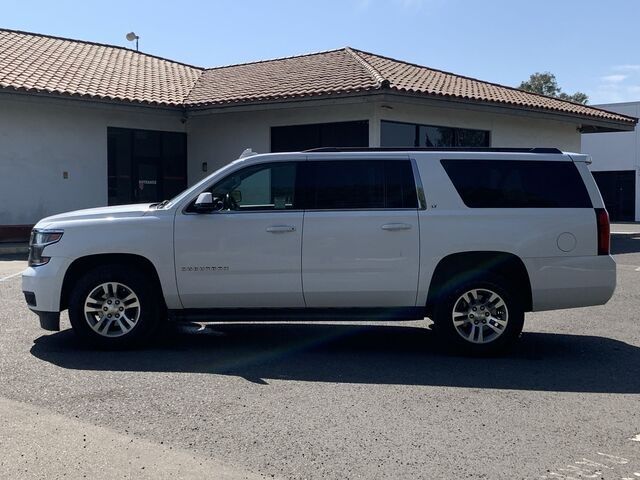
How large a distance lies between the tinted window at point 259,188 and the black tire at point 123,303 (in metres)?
1.15

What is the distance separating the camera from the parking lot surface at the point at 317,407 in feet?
13.8

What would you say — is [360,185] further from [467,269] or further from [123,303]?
[123,303]

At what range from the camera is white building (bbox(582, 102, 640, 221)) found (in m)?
38.2

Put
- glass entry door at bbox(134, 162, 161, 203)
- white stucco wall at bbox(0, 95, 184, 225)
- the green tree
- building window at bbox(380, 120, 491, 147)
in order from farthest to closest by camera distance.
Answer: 1. the green tree
2. glass entry door at bbox(134, 162, 161, 203)
3. building window at bbox(380, 120, 491, 147)
4. white stucco wall at bbox(0, 95, 184, 225)

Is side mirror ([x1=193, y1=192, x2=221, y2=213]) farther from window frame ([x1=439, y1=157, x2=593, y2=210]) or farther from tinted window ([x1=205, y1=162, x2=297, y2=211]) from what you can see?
window frame ([x1=439, y1=157, x2=593, y2=210])

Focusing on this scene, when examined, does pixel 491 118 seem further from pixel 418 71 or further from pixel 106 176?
pixel 106 176

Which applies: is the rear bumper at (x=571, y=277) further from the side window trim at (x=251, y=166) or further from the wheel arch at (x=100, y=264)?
the wheel arch at (x=100, y=264)

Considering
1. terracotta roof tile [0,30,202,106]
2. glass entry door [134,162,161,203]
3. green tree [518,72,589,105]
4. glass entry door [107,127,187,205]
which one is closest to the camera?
terracotta roof tile [0,30,202,106]

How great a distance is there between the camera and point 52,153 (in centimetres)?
1820

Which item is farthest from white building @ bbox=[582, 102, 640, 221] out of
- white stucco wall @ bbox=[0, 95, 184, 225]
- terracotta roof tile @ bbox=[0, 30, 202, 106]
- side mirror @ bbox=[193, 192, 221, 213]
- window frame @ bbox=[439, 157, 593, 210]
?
side mirror @ bbox=[193, 192, 221, 213]

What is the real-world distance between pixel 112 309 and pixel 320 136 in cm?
1217

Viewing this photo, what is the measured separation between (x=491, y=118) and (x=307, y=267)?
1465cm

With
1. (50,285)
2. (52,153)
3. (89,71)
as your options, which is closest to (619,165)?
(89,71)

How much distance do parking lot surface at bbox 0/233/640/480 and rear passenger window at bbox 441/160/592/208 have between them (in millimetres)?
1572
